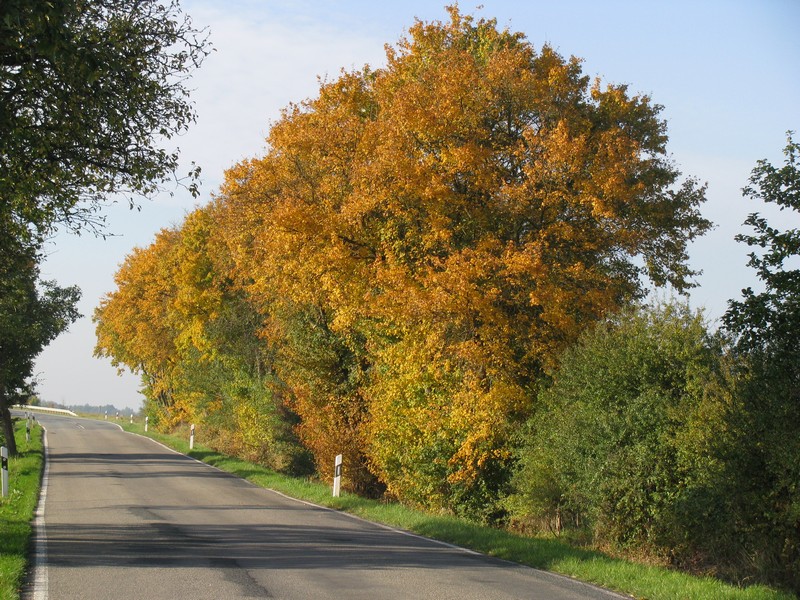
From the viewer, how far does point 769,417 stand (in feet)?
40.8

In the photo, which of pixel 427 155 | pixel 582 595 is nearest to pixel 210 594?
pixel 582 595

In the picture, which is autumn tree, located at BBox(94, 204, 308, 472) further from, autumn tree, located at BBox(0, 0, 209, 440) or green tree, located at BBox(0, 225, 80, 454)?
autumn tree, located at BBox(0, 0, 209, 440)

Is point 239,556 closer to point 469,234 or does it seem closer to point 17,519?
point 17,519

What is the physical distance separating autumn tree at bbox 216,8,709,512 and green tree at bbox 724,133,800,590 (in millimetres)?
5643

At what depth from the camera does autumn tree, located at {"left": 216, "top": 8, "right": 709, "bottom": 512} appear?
64.4ft

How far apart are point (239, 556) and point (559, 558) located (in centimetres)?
471

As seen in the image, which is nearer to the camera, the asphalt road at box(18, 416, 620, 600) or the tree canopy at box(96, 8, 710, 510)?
the asphalt road at box(18, 416, 620, 600)

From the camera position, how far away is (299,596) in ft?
32.7

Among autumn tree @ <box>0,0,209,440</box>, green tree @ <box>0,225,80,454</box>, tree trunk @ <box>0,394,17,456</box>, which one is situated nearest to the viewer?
autumn tree @ <box>0,0,209,440</box>

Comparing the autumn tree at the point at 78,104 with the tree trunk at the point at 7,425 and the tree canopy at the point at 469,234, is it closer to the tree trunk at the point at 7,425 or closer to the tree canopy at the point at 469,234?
the tree canopy at the point at 469,234

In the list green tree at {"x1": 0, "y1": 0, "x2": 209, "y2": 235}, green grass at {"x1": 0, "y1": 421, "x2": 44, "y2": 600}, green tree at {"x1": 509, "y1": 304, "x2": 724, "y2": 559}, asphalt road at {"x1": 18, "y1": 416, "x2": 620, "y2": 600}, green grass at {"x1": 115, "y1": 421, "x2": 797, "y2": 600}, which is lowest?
green grass at {"x1": 0, "y1": 421, "x2": 44, "y2": 600}

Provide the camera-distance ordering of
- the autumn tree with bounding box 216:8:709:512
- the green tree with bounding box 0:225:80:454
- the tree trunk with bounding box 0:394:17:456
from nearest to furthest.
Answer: the autumn tree with bounding box 216:8:709:512
the green tree with bounding box 0:225:80:454
the tree trunk with bounding box 0:394:17:456

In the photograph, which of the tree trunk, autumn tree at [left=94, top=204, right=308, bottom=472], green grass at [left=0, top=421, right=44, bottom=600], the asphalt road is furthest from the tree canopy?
the tree trunk

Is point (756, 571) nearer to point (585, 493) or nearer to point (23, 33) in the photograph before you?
point (585, 493)
